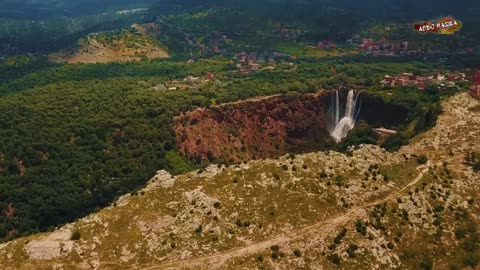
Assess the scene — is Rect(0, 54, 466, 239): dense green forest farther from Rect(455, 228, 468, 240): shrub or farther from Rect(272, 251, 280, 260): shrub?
Rect(272, 251, 280, 260): shrub

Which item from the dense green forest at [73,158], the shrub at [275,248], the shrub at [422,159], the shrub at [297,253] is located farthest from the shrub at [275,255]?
the dense green forest at [73,158]

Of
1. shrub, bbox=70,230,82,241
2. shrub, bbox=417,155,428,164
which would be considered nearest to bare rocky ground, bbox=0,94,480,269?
shrub, bbox=70,230,82,241

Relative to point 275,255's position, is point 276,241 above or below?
above

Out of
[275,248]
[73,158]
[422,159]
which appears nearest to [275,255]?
[275,248]

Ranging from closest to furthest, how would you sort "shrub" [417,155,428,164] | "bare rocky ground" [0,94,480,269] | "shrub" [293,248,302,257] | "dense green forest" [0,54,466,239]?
"bare rocky ground" [0,94,480,269], "shrub" [293,248,302,257], "shrub" [417,155,428,164], "dense green forest" [0,54,466,239]

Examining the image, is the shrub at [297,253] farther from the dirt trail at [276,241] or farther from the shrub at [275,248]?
the shrub at [275,248]

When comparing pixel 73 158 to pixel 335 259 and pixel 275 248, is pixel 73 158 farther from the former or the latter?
pixel 335 259

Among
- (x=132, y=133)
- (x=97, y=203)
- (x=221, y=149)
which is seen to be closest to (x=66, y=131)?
(x=132, y=133)

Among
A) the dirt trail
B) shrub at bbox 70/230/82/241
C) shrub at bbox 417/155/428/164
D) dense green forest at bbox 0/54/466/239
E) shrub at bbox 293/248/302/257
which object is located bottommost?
dense green forest at bbox 0/54/466/239

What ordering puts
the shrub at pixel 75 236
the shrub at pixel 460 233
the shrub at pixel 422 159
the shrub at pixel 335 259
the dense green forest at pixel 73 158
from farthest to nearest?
the dense green forest at pixel 73 158, the shrub at pixel 422 159, the shrub at pixel 460 233, the shrub at pixel 75 236, the shrub at pixel 335 259
